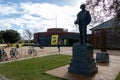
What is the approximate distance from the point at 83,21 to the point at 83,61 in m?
2.09

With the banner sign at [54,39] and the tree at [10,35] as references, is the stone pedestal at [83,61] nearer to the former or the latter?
the banner sign at [54,39]

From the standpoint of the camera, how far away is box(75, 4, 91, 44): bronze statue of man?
9.20m

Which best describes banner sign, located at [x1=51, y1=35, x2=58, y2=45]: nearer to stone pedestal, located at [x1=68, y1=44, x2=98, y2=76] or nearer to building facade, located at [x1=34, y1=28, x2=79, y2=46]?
building facade, located at [x1=34, y1=28, x2=79, y2=46]

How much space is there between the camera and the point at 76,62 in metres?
9.55

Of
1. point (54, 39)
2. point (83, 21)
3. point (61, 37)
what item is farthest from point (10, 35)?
point (83, 21)

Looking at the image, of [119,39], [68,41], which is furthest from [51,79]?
[68,41]

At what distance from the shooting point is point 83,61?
9.24 meters

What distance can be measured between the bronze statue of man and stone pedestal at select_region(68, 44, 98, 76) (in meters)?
0.42

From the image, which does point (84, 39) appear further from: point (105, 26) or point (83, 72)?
point (105, 26)

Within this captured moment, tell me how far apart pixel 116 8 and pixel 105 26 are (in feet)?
75.5

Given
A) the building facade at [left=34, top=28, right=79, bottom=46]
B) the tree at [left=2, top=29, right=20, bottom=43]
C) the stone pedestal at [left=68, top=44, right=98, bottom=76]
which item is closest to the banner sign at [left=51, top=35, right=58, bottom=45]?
the building facade at [left=34, top=28, right=79, bottom=46]

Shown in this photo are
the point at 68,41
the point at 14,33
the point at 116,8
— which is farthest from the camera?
the point at 14,33

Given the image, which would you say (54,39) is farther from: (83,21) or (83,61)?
(83,61)

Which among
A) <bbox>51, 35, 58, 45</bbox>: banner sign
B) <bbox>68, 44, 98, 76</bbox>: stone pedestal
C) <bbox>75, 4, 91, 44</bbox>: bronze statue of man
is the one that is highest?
<bbox>75, 4, 91, 44</bbox>: bronze statue of man
